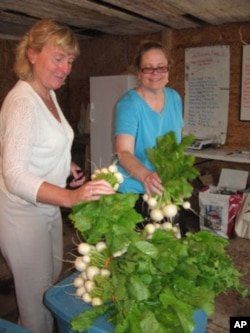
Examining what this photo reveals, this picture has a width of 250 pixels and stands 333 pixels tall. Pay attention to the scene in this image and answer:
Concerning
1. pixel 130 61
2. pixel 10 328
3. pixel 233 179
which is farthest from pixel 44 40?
pixel 130 61

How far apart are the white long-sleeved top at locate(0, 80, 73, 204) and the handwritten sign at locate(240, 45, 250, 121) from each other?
219cm

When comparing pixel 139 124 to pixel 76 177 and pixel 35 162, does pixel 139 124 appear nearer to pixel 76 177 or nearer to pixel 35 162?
pixel 76 177

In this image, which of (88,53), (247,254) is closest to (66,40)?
(247,254)

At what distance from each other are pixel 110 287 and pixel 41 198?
1.08 feet

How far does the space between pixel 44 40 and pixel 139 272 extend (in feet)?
2.76

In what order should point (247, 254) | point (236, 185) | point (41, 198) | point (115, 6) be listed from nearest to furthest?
1. point (41, 198)
2. point (115, 6)
3. point (247, 254)
4. point (236, 185)

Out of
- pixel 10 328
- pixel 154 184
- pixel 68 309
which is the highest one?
pixel 154 184

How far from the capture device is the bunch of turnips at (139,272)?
823mm

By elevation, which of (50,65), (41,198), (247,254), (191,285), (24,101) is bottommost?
(247,254)

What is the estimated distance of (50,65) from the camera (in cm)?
122

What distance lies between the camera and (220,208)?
2.96 m

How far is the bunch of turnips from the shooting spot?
32.4 inches

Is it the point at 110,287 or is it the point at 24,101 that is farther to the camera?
the point at 24,101

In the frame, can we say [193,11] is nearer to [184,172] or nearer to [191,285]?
[184,172]
